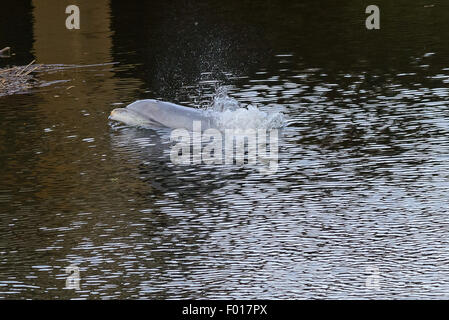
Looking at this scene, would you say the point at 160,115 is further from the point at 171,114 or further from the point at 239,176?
the point at 239,176

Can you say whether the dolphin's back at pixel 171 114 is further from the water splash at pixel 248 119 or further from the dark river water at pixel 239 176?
the dark river water at pixel 239 176

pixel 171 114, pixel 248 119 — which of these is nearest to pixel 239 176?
pixel 248 119

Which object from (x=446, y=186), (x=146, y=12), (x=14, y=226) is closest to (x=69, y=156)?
(x=14, y=226)

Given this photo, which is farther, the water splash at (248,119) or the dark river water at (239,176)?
the water splash at (248,119)

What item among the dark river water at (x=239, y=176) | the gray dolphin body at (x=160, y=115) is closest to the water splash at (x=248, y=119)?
the gray dolphin body at (x=160, y=115)

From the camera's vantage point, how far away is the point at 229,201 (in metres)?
12.9

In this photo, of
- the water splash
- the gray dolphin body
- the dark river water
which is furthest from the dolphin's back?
the dark river water

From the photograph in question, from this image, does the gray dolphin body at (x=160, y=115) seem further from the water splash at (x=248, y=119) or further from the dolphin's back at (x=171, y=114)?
the water splash at (x=248, y=119)

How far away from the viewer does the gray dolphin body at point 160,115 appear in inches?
656

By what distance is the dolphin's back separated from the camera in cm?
1663

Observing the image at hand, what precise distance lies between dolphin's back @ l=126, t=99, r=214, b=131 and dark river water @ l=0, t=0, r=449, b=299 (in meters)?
0.33

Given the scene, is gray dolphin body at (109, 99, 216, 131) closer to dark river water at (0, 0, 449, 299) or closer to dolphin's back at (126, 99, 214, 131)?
dolphin's back at (126, 99, 214, 131)

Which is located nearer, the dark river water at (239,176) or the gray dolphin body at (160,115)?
the dark river water at (239,176)

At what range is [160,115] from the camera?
16.9 meters
